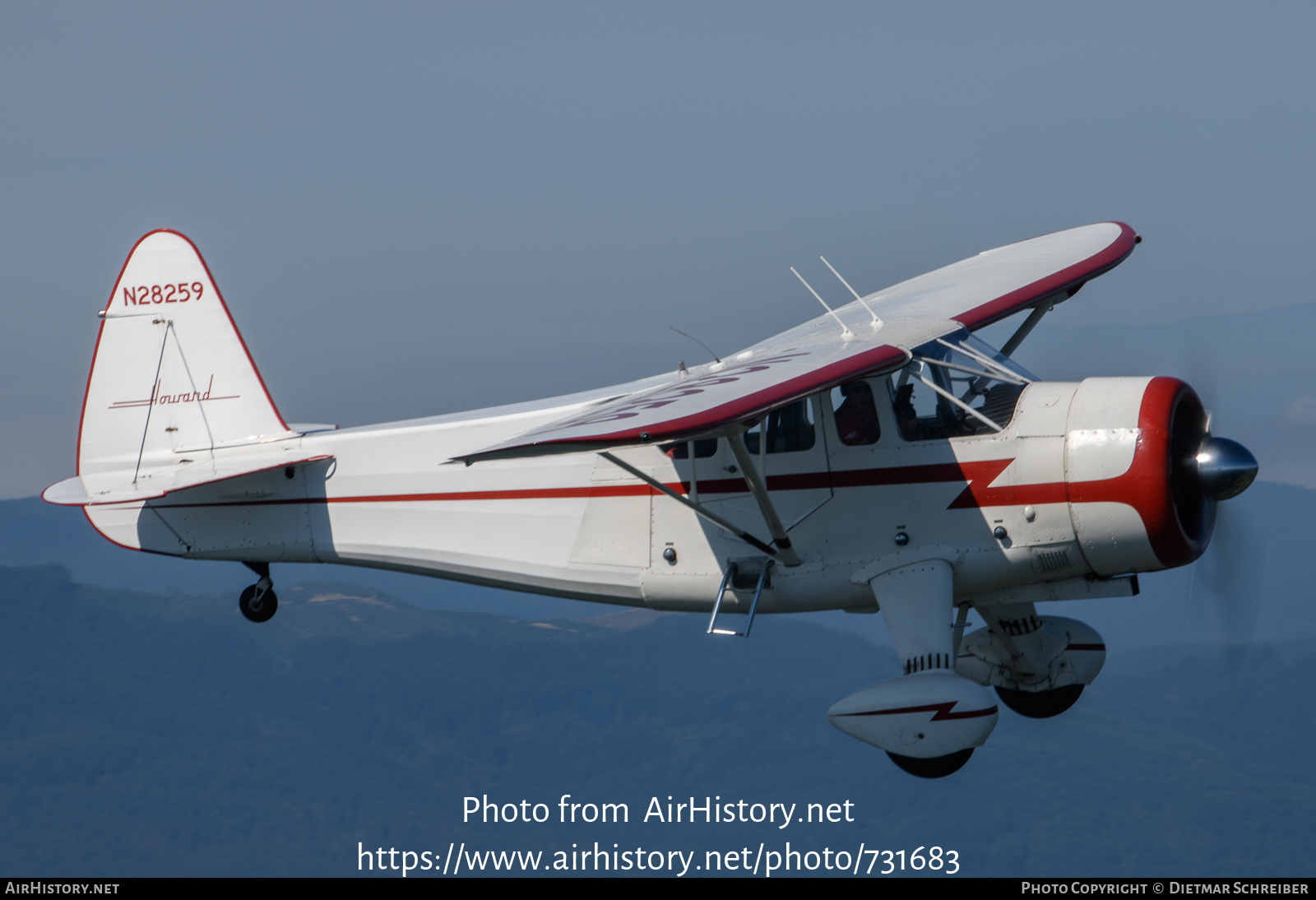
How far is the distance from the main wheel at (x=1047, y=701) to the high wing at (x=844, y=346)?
3.45 metres

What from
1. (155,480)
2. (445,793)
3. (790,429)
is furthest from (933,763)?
(445,793)

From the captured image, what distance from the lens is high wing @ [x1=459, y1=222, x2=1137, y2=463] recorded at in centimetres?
785

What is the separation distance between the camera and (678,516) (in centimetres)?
1055

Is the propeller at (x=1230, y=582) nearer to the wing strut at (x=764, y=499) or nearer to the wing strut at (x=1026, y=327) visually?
the wing strut at (x=1026, y=327)

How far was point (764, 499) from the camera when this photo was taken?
9688mm

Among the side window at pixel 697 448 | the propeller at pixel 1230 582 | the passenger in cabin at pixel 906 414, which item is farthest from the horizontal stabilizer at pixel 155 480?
the propeller at pixel 1230 582

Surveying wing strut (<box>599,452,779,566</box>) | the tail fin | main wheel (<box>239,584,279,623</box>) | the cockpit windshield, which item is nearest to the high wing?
the cockpit windshield

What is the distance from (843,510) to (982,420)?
50.0 inches

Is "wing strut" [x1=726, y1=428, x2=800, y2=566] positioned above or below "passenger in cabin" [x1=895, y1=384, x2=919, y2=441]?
below

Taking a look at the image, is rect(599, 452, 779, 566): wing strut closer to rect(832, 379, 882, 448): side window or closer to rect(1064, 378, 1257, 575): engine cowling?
rect(832, 379, 882, 448): side window

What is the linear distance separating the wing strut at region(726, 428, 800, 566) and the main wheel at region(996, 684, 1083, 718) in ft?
9.88

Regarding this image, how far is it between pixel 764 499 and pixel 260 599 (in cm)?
634

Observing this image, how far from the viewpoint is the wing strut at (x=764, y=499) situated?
927 centimetres

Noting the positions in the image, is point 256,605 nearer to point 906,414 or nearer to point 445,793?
point 906,414
